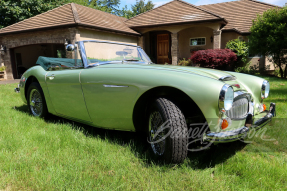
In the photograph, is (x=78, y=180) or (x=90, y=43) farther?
(x=90, y=43)

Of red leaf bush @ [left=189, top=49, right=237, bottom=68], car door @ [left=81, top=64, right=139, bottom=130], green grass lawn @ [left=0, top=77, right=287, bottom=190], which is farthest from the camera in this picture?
red leaf bush @ [left=189, top=49, right=237, bottom=68]

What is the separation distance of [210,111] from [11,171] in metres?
1.85

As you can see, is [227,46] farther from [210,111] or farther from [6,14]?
[6,14]

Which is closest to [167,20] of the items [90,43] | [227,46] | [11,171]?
[227,46]

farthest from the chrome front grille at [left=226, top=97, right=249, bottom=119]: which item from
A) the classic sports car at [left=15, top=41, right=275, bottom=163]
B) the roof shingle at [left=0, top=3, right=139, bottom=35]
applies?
the roof shingle at [left=0, top=3, right=139, bottom=35]

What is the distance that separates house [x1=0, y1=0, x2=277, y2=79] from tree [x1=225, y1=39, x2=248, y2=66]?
0.64 m

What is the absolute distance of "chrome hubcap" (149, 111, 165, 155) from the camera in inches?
83.4

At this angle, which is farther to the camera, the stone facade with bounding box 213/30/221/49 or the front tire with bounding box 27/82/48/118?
the stone facade with bounding box 213/30/221/49

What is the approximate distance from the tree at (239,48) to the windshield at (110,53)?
10.7 m

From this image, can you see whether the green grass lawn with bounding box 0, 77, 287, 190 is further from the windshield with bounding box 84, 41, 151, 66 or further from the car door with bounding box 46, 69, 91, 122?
the windshield with bounding box 84, 41, 151, 66

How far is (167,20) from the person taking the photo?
13297mm

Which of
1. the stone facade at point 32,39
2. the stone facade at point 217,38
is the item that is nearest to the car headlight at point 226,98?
the stone facade at point 32,39

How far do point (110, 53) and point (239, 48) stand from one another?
1127 cm

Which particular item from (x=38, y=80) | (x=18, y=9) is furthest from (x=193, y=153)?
(x=18, y=9)
